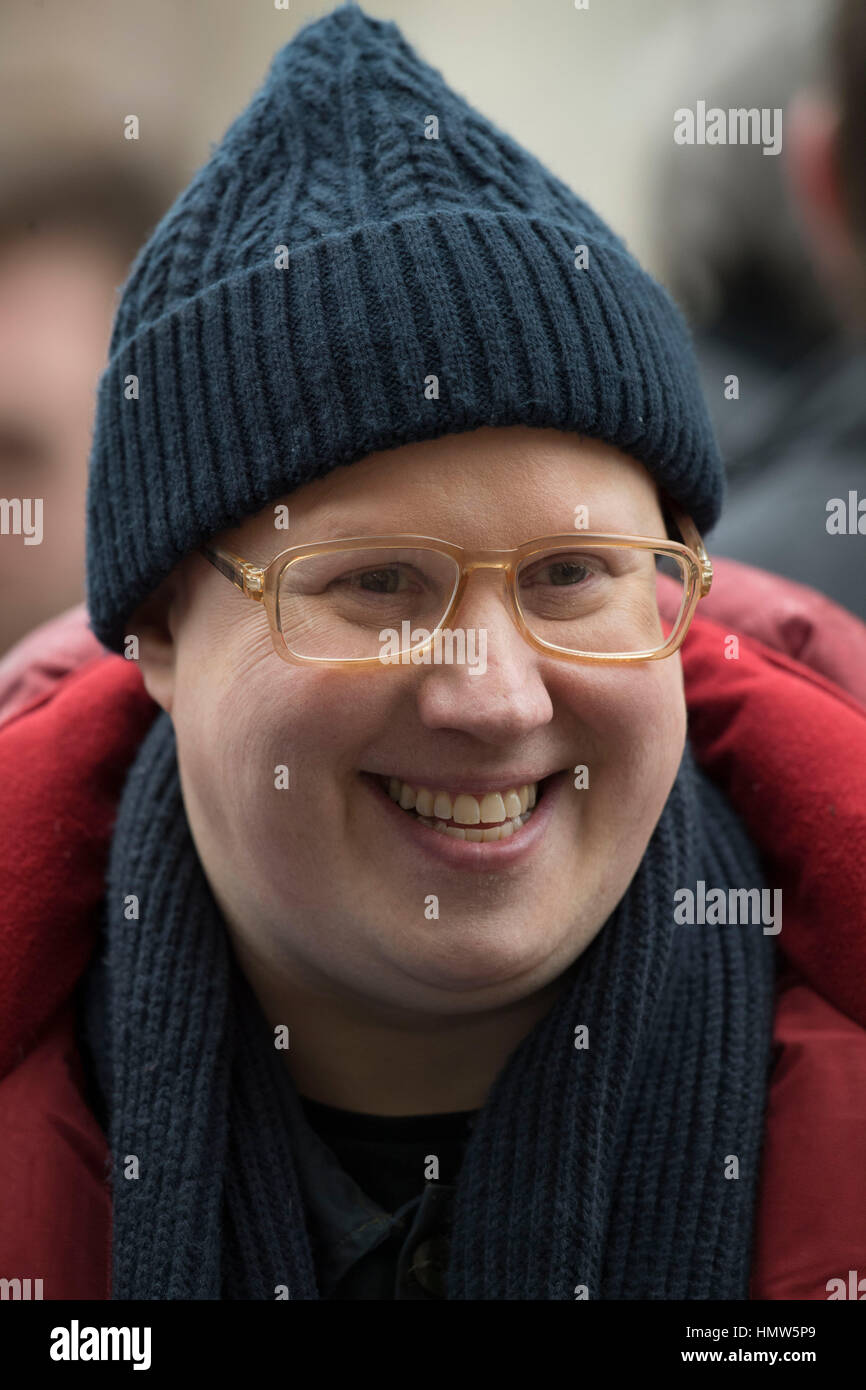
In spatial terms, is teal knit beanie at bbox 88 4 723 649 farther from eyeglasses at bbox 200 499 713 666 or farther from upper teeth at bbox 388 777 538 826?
upper teeth at bbox 388 777 538 826

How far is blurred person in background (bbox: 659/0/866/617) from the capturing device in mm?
2564

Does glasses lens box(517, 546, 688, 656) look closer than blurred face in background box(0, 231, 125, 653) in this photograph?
Yes

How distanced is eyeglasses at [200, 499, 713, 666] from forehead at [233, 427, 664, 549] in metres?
0.02

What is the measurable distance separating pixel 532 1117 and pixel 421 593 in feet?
1.76

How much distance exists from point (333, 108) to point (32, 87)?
1.77 metres

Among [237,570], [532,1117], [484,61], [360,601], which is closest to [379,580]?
[360,601]

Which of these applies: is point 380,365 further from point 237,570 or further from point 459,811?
point 459,811

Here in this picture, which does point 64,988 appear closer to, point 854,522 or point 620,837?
point 620,837

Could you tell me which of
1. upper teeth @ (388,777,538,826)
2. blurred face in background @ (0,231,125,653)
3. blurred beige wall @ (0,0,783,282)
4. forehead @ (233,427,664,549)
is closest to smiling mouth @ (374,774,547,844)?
upper teeth @ (388,777,538,826)

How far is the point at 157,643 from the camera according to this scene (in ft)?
5.00

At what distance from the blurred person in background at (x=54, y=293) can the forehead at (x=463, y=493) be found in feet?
5.31
